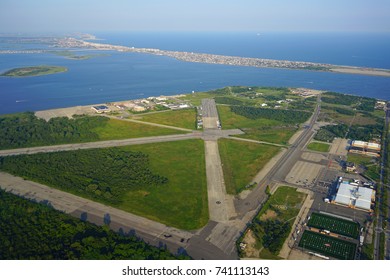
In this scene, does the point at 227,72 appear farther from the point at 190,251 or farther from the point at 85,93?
the point at 190,251

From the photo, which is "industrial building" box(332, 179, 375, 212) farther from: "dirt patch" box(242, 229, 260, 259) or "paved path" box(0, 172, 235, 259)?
"paved path" box(0, 172, 235, 259)

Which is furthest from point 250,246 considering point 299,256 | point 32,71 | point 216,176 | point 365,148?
point 32,71

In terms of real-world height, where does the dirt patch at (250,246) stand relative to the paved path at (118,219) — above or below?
Result: above

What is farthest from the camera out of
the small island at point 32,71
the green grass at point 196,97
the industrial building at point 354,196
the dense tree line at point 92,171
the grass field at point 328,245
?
the small island at point 32,71

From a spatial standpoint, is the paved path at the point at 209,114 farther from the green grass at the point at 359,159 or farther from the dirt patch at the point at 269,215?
the dirt patch at the point at 269,215

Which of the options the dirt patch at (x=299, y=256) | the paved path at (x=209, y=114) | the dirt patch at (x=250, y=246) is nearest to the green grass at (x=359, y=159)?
the dirt patch at (x=299, y=256)

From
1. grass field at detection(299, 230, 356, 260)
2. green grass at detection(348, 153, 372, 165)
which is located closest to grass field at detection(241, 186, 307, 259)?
grass field at detection(299, 230, 356, 260)

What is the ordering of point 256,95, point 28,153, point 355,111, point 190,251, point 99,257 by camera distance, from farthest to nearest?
1. point 256,95
2. point 355,111
3. point 28,153
4. point 190,251
5. point 99,257

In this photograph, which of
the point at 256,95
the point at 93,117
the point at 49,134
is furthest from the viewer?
the point at 256,95

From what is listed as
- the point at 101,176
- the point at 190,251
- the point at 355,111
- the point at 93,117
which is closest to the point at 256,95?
the point at 355,111
